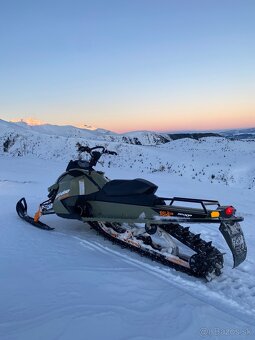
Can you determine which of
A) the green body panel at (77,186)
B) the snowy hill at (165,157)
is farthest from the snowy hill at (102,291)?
the snowy hill at (165,157)

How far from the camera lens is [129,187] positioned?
4480mm

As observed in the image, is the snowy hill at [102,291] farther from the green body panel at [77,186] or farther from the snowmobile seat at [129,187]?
the snowmobile seat at [129,187]

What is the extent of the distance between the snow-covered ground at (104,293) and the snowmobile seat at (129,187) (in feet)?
2.30

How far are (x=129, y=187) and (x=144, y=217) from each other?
17.3 inches

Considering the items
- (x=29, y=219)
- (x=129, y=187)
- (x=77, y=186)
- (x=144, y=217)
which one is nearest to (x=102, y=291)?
(x=144, y=217)

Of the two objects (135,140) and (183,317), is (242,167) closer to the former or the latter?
(183,317)

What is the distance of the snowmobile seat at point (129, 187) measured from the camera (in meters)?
4.37

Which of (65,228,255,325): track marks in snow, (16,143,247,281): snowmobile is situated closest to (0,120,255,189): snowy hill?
(16,143,247,281): snowmobile

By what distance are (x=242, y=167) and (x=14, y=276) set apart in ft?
43.1

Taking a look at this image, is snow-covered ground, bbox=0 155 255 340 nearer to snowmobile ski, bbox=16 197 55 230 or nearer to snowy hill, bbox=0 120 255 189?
snowmobile ski, bbox=16 197 55 230

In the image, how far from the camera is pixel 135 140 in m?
39.9

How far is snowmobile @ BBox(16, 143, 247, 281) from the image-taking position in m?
3.68

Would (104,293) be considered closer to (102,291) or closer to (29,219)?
(102,291)

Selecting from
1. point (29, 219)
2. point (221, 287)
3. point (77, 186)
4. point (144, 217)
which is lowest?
point (221, 287)
